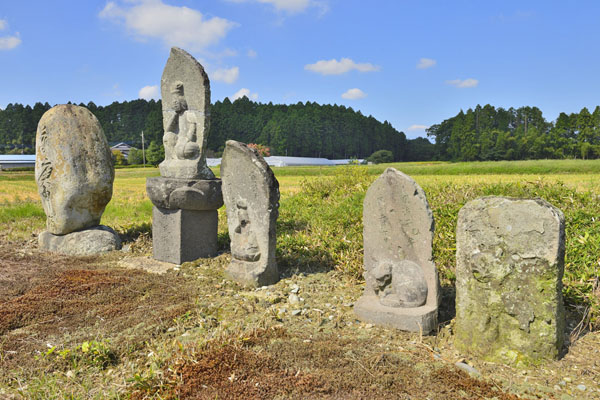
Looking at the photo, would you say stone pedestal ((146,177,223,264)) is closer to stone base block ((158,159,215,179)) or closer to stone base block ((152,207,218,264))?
stone base block ((152,207,218,264))

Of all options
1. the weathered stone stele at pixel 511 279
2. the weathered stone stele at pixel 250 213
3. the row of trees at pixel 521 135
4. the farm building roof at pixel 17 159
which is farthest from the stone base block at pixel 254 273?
the row of trees at pixel 521 135

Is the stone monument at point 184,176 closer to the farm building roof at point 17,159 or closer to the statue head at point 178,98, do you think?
the statue head at point 178,98

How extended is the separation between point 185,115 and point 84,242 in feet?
9.48

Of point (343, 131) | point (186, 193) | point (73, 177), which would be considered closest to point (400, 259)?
point (186, 193)

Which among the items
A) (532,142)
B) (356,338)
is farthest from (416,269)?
(532,142)

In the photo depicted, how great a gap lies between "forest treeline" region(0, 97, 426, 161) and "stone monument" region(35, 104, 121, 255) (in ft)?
132

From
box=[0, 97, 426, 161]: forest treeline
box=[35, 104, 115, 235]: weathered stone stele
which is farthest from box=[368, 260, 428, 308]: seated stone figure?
box=[0, 97, 426, 161]: forest treeline

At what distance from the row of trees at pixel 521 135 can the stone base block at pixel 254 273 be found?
36223mm

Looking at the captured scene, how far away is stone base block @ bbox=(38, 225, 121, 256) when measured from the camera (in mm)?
7410

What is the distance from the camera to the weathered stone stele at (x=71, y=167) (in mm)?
7363

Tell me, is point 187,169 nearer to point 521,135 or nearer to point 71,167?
point 71,167

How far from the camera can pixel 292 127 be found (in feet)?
176

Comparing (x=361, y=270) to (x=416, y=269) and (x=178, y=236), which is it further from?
(x=178, y=236)

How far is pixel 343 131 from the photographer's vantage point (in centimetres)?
5878
